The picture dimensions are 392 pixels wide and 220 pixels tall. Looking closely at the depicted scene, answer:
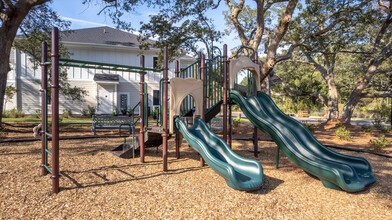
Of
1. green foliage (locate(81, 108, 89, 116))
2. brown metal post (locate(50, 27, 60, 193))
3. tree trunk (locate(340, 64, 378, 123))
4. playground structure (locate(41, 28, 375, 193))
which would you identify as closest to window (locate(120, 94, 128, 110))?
green foliage (locate(81, 108, 89, 116))

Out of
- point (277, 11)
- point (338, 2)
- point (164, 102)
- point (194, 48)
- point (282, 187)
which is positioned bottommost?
point (282, 187)

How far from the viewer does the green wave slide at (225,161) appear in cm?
387

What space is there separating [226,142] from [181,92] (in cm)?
152

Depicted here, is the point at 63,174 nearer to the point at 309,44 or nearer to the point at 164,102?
the point at 164,102

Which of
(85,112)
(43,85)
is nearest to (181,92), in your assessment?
(43,85)

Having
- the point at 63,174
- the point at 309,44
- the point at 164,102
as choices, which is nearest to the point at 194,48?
the point at 309,44

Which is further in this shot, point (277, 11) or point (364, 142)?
point (277, 11)

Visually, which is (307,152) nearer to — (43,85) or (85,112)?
(43,85)

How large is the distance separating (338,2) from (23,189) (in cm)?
1306

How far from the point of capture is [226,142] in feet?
17.2

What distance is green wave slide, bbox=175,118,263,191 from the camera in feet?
12.7

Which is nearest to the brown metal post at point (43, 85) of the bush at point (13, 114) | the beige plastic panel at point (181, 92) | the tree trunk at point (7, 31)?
the beige plastic panel at point (181, 92)

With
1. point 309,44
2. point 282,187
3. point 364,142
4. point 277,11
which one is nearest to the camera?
point 282,187

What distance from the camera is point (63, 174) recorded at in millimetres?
4660
